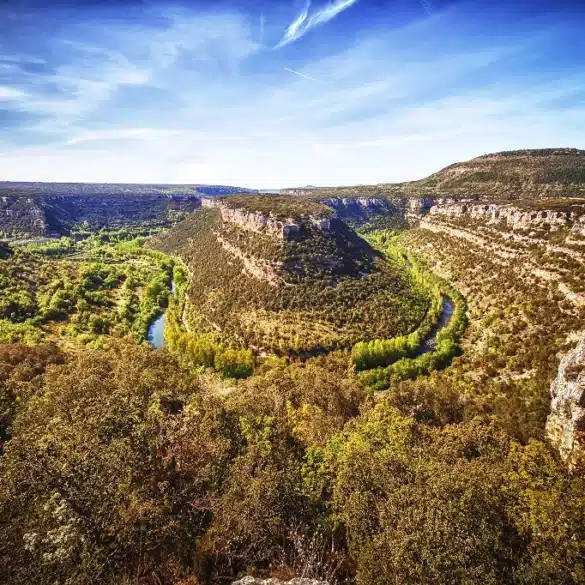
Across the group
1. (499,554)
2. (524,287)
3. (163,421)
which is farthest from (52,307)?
(524,287)

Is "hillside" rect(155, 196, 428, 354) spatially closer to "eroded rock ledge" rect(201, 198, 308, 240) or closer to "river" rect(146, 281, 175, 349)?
"eroded rock ledge" rect(201, 198, 308, 240)

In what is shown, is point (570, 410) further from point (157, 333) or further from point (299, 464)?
point (157, 333)

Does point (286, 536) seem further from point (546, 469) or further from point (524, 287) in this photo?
point (524, 287)

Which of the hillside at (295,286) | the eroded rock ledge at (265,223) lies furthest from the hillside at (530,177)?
the eroded rock ledge at (265,223)

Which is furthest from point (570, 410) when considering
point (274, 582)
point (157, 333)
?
point (157, 333)

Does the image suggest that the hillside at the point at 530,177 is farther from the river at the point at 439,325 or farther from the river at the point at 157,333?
the river at the point at 157,333

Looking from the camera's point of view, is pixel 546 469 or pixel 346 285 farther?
pixel 346 285
